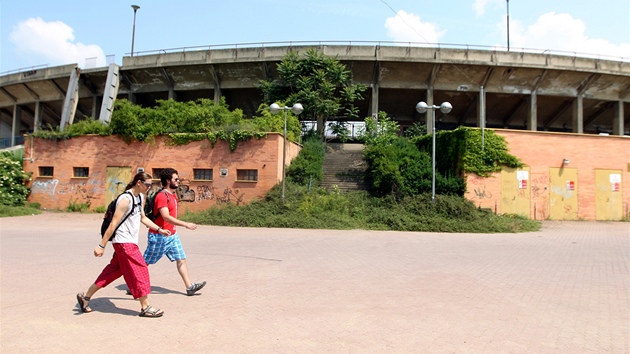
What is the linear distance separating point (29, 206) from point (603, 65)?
135 ft

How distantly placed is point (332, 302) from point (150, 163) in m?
17.8

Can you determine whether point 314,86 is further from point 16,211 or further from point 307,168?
point 16,211

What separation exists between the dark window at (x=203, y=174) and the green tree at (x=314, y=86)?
25.0ft

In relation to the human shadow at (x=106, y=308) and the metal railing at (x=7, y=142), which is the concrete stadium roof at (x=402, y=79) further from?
the human shadow at (x=106, y=308)

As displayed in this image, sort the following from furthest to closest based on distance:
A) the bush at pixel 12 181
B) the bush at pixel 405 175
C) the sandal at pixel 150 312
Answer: the bush at pixel 12 181, the bush at pixel 405 175, the sandal at pixel 150 312

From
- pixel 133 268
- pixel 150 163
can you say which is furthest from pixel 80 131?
pixel 133 268

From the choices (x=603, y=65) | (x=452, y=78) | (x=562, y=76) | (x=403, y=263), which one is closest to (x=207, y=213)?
(x=403, y=263)

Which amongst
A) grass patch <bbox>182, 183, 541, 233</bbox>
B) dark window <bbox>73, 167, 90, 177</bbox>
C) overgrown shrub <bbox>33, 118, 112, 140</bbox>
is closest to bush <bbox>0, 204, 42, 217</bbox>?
dark window <bbox>73, 167, 90, 177</bbox>

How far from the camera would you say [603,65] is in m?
29.8

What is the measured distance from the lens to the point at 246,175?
1894 cm

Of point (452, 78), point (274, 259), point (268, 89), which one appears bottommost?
point (274, 259)

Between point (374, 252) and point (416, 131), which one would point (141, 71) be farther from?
point (374, 252)

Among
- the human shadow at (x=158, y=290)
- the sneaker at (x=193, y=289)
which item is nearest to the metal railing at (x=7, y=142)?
the human shadow at (x=158, y=290)

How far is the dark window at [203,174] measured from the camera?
19375 millimetres
